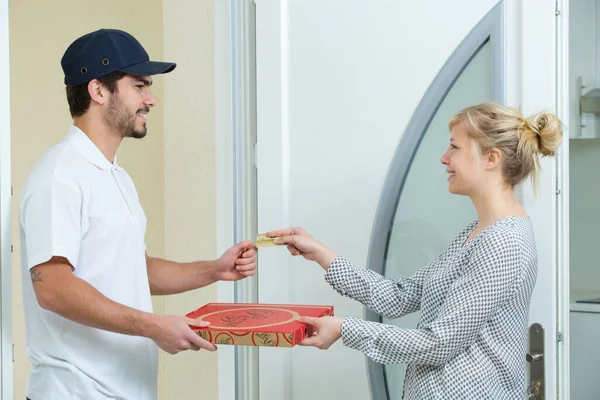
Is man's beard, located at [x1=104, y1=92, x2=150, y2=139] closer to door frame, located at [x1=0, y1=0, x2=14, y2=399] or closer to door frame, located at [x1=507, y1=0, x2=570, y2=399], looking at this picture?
door frame, located at [x1=0, y1=0, x2=14, y2=399]

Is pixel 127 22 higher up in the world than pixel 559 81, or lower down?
higher up

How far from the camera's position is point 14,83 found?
2582mm

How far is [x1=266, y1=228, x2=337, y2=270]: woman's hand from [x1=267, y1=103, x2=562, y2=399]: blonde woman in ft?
0.92

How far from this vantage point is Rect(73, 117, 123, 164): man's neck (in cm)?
152

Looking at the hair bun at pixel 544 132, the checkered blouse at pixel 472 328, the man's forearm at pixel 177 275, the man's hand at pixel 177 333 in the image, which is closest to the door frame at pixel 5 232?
the man's hand at pixel 177 333

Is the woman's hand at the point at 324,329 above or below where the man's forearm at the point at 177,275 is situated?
below

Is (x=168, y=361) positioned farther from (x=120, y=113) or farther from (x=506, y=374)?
(x=506, y=374)

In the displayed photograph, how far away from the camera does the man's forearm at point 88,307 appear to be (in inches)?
50.8

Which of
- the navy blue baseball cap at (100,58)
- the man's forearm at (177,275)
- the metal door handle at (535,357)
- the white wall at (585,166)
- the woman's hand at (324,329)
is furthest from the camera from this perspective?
the white wall at (585,166)

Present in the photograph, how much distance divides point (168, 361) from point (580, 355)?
53.7 inches

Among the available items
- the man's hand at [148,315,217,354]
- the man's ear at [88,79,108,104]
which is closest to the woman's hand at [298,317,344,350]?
the man's hand at [148,315,217,354]

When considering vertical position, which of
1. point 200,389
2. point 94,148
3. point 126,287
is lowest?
point 200,389

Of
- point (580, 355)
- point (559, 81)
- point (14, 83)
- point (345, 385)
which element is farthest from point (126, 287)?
point (14, 83)

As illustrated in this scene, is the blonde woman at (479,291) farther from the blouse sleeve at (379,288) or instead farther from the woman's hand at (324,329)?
the blouse sleeve at (379,288)
